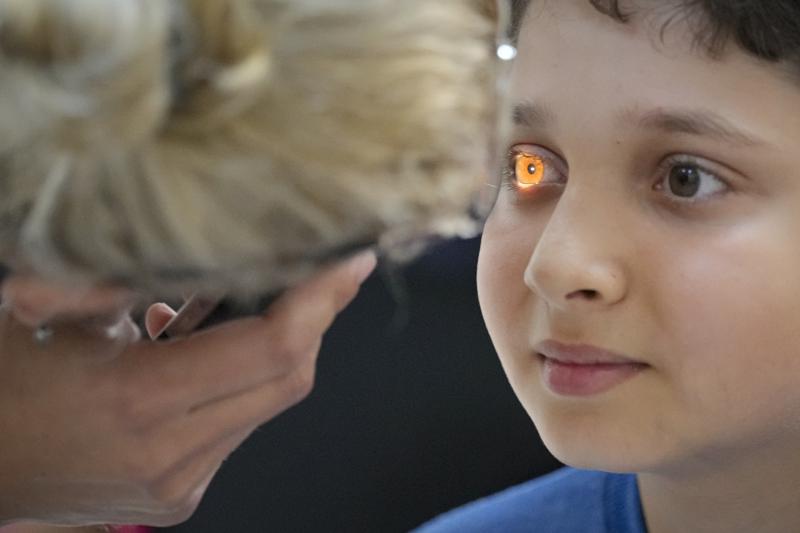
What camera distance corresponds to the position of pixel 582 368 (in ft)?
1.95

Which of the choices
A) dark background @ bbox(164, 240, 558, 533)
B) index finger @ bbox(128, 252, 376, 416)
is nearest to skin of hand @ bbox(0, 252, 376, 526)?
index finger @ bbox(128, 252, 376, 416)

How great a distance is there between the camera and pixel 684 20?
0.55 meters

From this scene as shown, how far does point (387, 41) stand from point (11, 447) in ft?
0.90

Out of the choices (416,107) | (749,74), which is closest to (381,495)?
(749,74)

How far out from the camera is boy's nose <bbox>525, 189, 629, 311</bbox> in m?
0.55

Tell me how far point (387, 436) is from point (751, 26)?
630 mm

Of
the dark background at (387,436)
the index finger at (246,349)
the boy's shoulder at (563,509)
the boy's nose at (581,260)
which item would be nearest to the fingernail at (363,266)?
the index finger at (246,349)

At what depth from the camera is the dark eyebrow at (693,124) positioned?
1.80 ft

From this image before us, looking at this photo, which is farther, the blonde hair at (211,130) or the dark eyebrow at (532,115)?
the dark eyebrow at (532,115)

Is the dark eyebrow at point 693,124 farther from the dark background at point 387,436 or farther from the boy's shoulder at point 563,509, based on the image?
the dark background at point 387,436

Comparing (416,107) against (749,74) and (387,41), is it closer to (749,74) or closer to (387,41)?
(387,41)

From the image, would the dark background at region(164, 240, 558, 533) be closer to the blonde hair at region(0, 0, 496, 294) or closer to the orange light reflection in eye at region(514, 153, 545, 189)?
the orange light reflection in eye at region(514, 153, 545, 189)

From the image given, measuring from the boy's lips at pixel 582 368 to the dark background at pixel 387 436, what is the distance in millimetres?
424

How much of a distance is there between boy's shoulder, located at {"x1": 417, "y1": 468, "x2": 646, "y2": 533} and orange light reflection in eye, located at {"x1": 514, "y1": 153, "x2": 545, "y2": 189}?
249 mm
